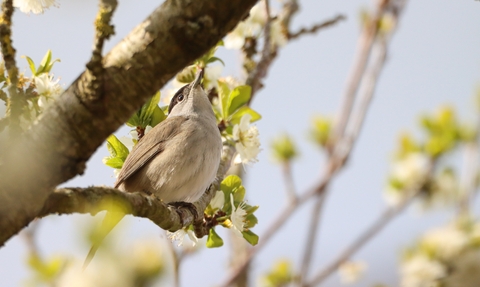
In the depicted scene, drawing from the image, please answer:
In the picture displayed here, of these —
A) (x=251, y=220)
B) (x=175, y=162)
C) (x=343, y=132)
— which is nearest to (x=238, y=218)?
(x=251, y=220)

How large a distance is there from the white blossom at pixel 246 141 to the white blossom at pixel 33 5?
1317 millimetres

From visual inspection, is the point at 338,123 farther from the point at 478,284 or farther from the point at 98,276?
the point at 98,276

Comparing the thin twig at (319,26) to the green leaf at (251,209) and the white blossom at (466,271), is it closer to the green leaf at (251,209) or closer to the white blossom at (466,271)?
the green leaf at (251,209)

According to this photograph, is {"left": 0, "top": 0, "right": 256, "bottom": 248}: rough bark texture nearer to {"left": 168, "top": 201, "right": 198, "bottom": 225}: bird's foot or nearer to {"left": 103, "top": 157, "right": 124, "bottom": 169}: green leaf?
{"left": 168, "top": 201, "right": 198, "bottom": 225}: bird's foot

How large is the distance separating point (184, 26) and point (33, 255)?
9.76 feet

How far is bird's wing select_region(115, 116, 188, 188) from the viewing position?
3.27 m

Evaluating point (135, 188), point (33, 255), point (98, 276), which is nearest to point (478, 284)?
point (135, 188)

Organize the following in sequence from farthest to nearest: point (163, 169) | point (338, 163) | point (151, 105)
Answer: point (338, 163), point (163, 169), point (151, 105)

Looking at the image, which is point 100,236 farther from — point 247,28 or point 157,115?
point 247,28

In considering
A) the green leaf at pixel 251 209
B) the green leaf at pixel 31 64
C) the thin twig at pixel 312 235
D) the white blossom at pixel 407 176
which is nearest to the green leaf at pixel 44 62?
the green leaf at pixel 31 64

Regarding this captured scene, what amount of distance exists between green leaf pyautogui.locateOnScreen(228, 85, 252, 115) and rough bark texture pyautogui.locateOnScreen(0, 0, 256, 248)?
76.4 inches

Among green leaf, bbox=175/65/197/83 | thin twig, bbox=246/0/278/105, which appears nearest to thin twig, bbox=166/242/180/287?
green leaf, bbox=175/65/197/83

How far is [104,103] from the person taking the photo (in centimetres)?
145

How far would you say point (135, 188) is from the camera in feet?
11.8
